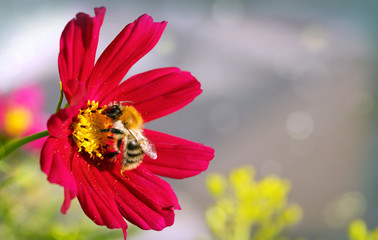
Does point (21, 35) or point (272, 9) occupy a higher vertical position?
point (272, 9)

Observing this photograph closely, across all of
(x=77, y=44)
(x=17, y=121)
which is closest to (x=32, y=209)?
(x=17, y=121)

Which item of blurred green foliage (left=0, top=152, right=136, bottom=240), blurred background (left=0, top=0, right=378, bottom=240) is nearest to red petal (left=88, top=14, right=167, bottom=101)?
blurred green foliage (left=0, top=152, right=136, bottom=240)

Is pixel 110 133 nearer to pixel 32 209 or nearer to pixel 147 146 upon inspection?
pixel 147 146

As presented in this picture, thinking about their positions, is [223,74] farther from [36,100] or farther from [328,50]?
[36,100]

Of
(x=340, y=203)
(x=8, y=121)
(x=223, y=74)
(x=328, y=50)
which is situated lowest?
(x=8, y=121)

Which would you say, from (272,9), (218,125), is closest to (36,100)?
(218,125)
